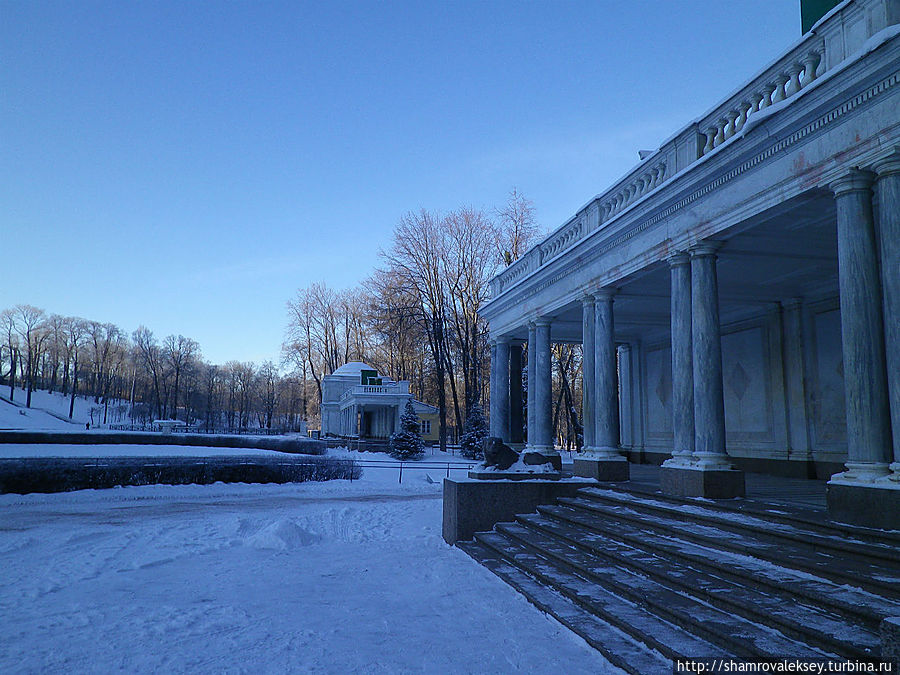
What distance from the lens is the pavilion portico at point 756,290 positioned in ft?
21.7

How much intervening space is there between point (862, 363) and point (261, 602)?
732cm

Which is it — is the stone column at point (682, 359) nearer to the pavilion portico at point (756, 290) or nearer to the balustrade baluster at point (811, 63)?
the pavilion portico at point (756, 290)

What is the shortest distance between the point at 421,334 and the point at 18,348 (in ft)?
245

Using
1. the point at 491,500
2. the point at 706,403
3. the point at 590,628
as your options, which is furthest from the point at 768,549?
the point at 491,500

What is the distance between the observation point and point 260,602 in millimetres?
7258

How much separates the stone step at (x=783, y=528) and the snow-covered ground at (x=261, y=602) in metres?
2.55

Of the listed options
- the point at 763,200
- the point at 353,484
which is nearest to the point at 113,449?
the point at 353,484

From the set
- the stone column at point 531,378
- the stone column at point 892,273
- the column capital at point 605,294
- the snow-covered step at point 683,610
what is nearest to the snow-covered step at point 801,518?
the stone column at point 892,273

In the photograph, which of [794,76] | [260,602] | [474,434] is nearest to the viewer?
[260,602]

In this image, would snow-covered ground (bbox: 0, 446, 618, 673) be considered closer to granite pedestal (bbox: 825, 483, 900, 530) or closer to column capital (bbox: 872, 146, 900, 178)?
granite pedestal (bbox: 825, 483, 900, 530)

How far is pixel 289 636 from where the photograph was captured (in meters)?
6.02

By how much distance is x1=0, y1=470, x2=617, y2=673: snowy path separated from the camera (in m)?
5.43

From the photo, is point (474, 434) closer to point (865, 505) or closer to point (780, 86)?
point (780, 86)

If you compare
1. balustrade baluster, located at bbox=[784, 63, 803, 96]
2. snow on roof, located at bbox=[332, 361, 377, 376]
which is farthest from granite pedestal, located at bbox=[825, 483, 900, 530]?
snow on roof, located at bbox=[332, 361, 377, 376]
